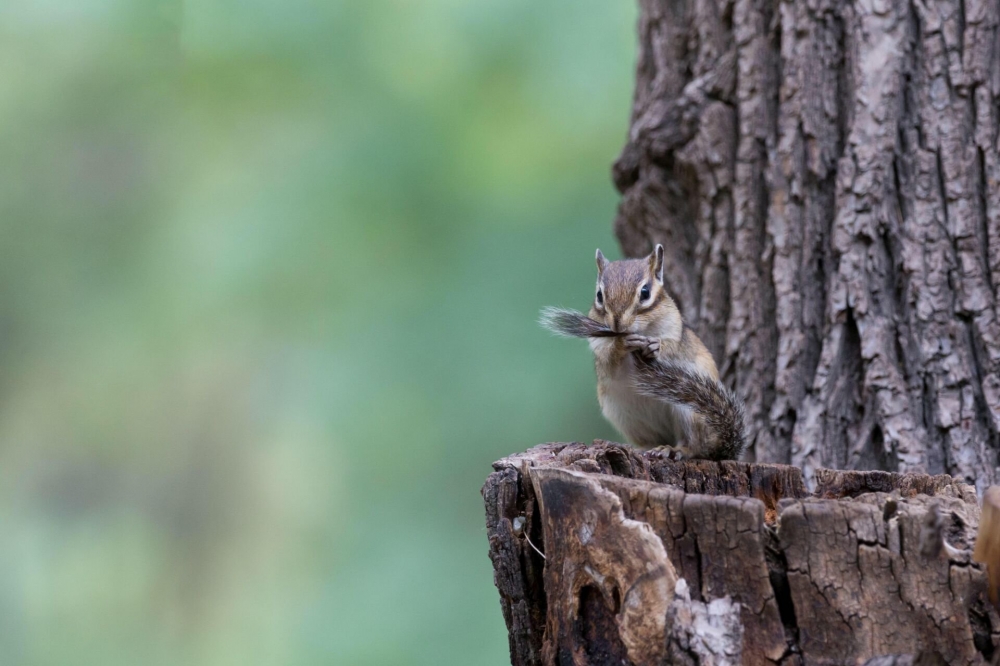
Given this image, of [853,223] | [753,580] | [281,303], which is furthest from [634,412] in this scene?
[281,303]

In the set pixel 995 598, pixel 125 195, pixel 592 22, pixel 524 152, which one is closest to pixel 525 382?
pixel 524 152

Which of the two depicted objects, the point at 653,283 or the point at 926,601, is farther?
the point at 653,283

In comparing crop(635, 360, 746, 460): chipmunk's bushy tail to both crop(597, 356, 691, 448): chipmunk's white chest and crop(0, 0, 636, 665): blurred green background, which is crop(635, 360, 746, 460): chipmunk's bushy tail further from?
crop(0, 0, 636, 665): blurred green background

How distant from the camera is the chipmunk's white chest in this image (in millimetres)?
2006

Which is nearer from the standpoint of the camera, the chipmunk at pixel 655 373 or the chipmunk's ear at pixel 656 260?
the chipmunk at pixel 655 373

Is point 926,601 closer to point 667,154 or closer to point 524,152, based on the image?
point 667,154

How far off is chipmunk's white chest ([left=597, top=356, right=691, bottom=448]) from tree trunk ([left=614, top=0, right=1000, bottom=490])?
0.19 meters

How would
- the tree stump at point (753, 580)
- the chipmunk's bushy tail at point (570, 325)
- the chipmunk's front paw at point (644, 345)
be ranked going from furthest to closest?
the chipmunk's front paw at point (644, 345)
the chipmunk's bushy tail at point (570, 325)
the tree stump at point (753, 580)

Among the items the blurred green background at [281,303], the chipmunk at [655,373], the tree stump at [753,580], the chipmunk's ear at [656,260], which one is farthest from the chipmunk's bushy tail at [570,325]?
the blurred green background at [281,303]

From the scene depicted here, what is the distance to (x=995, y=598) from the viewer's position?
101 centimetres

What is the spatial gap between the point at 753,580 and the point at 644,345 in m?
0.88

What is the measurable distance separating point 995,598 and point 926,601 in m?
0.07

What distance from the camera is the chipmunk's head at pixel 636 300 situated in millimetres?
1993

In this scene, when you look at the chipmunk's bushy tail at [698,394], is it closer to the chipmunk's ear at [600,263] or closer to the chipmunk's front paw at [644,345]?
the chipmunk's front paw at [644,345]
